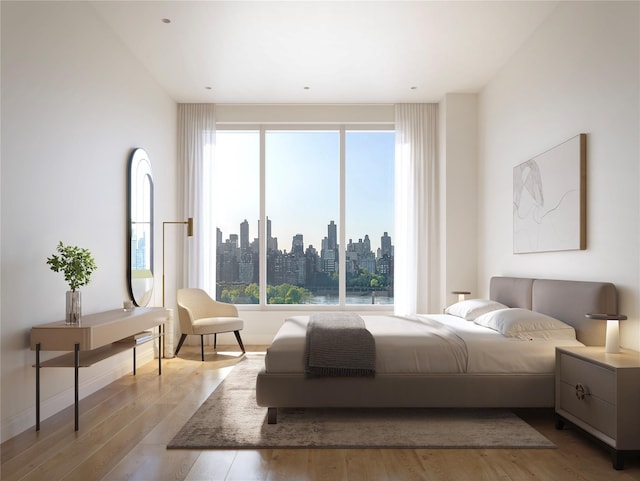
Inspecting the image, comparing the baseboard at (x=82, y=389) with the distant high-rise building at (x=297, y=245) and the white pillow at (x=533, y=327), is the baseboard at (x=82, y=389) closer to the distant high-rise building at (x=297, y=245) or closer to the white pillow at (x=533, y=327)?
the distant high-rise building at (x=297, y=245)

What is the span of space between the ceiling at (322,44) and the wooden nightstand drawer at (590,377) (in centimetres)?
268

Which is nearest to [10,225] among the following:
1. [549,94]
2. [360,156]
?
[549,94]

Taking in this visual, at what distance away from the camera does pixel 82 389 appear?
149 inches

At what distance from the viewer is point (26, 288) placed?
122 inches

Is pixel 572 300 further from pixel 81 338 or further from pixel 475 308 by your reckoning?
pixel 81 338

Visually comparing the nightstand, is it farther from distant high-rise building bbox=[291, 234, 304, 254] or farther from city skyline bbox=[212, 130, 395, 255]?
distant high-rise building bbox=[291, 234, 304, 254]

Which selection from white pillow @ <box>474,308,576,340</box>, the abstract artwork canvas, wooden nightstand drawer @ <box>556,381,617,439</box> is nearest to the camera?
wooden nightstand drawer @ <box>556,381,617,439</box>

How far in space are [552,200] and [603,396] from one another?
73.6 inches

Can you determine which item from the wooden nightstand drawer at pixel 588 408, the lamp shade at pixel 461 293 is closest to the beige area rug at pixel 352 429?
the wooden nightstand drawer at pixel 588 408

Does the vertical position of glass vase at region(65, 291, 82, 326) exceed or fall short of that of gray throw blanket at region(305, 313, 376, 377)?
it exceeds it

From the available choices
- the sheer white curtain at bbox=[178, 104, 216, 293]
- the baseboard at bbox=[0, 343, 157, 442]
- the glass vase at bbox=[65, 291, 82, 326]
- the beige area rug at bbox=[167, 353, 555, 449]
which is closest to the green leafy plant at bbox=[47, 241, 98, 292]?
the glass vase at bbox=[65, 291, 82, 326]

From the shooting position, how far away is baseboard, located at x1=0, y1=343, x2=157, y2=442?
296cm

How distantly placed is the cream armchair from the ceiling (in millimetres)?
2362

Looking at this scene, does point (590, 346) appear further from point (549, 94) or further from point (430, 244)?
point (430, 244)
